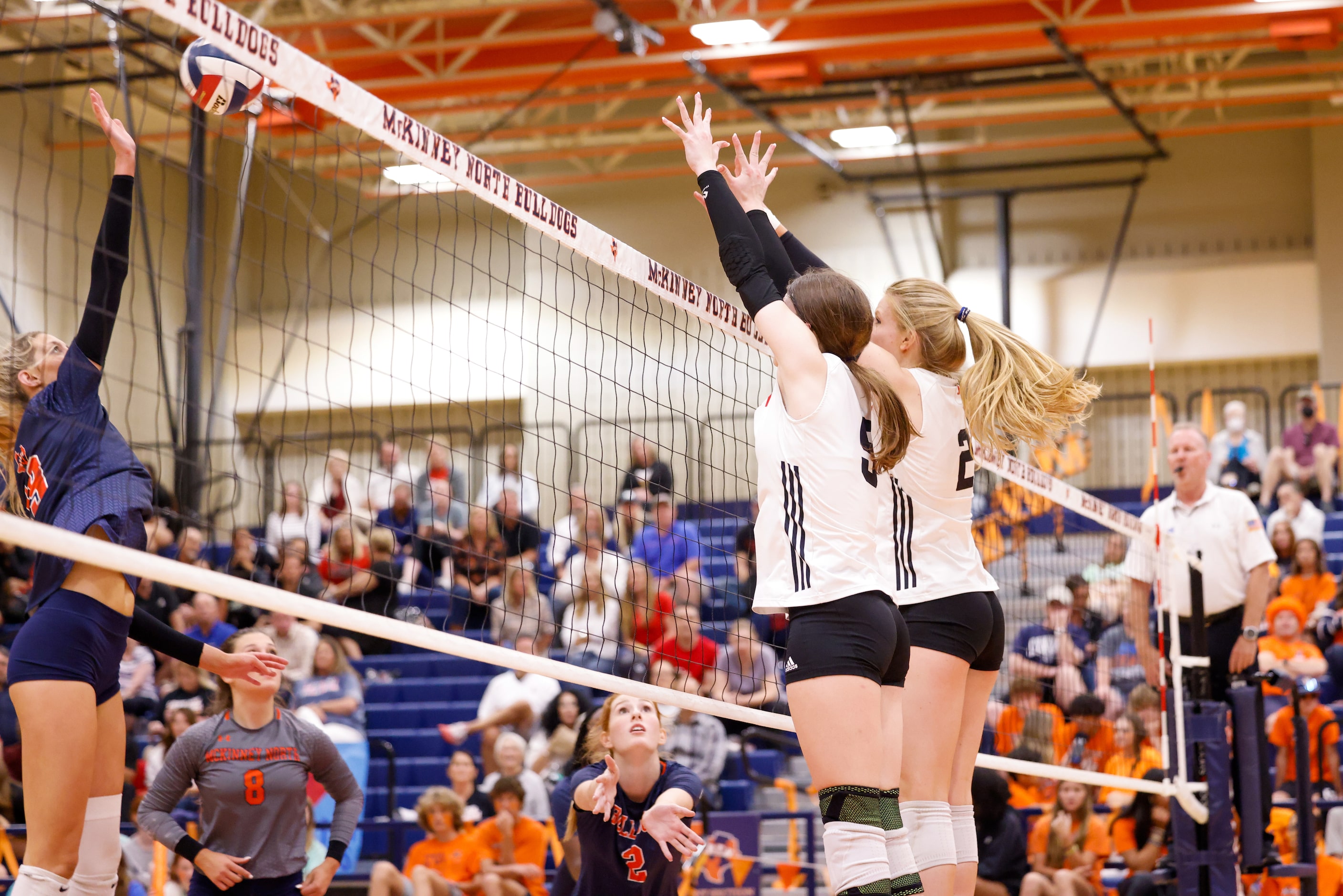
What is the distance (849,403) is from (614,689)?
119cm

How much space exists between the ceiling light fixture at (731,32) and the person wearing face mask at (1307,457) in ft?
22.6

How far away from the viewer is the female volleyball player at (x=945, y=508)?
3998 mm

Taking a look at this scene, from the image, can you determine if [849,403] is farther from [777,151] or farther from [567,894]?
[777,151]

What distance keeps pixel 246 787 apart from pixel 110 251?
2.70m

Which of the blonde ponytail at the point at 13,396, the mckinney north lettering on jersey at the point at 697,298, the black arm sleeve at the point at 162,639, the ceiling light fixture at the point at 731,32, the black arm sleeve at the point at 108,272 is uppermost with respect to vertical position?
the ceiling light fixture at the point at 731,32

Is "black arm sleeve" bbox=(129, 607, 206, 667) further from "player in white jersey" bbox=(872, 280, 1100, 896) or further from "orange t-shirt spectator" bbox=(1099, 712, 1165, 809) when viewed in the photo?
"orange t-shirt spectator" bbox=(1099, 712, 1165, 809)

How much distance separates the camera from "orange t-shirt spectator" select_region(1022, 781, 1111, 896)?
8133 millimetres

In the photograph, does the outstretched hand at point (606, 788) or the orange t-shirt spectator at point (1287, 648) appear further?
the orange t-shirt spectator at point (1287, 648)

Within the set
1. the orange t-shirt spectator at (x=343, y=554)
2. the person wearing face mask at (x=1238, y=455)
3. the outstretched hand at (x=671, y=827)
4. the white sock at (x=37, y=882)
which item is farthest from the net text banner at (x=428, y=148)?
the person wearing face mask at (x=1238, y=455)

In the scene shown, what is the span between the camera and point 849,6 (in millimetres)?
13898

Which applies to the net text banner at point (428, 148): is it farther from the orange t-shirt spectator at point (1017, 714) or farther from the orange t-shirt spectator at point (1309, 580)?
the orange t-shirt spectator at point (1309, 580)

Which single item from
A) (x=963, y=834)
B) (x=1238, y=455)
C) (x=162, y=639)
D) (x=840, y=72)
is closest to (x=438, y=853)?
(x=162, y=639)

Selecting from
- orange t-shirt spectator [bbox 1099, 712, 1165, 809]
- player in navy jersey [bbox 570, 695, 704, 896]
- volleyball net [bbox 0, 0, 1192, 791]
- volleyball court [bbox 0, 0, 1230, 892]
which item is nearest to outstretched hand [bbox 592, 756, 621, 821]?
player in navy jersey [bbox 570, 695, 704, 896]

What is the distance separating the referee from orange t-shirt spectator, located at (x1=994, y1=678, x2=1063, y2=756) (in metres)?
1.32
